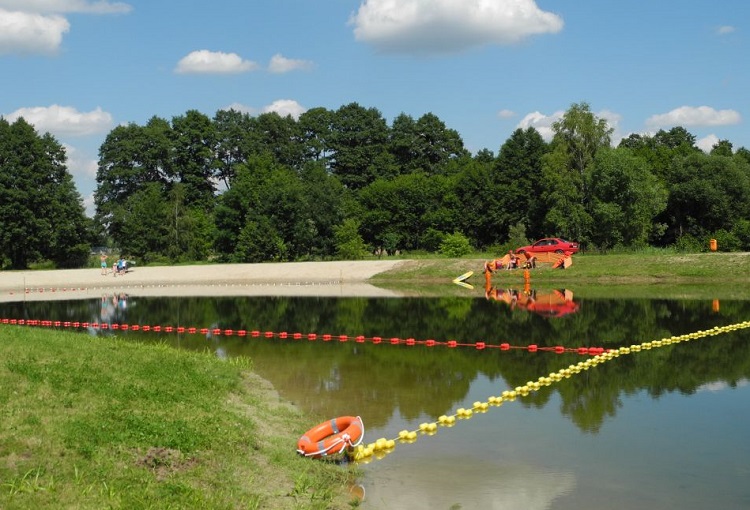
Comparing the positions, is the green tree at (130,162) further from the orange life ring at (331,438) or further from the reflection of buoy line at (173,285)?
the orange life ring at (331,438)

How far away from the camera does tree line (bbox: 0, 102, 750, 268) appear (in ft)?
216

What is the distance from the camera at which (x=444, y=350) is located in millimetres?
22625

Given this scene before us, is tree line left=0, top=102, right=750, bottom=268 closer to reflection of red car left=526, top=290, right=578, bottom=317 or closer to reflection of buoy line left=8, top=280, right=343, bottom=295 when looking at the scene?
reflection of buoy line left=8, top=280, right=343, bottom=295

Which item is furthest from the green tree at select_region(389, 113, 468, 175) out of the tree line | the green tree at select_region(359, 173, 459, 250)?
the green tree at select_region(359, 173, 459, 250)

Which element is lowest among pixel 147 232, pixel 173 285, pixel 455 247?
pixel 173 285

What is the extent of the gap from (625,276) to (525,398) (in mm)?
33343

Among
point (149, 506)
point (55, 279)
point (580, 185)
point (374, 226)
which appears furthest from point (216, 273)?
point (149, 506)

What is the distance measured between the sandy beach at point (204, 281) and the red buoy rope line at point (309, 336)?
52.8ft

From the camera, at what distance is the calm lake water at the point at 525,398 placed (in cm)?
1048

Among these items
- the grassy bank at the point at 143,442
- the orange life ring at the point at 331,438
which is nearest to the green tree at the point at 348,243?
the grassy bank at the point at 143,442

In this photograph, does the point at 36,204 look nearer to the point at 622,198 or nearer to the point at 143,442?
the point at 622,198

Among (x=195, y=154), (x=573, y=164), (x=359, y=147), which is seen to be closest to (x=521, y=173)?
(x=573, y=164)

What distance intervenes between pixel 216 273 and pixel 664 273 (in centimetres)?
3364

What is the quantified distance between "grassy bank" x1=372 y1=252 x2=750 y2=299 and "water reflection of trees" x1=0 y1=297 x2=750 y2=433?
7.00m
